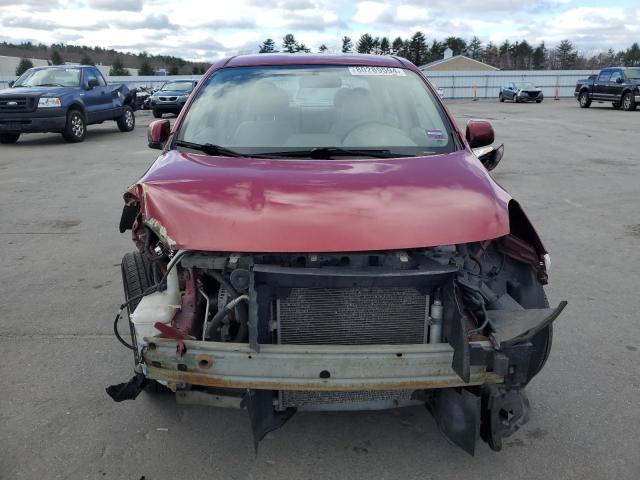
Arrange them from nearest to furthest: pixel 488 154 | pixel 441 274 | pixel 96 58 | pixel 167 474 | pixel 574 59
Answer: pixel 441 274
pixel 167 474
pixel 488 154
pixel 574 59
pixel 96 58

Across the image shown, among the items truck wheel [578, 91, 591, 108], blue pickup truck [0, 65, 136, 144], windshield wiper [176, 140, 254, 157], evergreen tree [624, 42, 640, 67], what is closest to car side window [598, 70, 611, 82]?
truck wheel [578, 91, 591, 108]

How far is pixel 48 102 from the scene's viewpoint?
1387 centimetres

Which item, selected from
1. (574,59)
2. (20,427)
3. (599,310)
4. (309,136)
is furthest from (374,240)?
(574,59)

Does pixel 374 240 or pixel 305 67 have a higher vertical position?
pixel 305 67

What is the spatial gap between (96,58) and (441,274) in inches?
4684

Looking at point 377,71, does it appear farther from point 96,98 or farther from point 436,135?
point 96,98

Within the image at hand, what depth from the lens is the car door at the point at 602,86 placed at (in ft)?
87.2

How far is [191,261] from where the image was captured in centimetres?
253

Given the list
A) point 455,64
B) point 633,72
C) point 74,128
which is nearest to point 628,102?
point 633,72

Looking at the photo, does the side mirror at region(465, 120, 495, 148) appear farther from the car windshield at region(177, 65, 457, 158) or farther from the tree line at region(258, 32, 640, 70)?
the tree line at region(258, 32, 640, 70)

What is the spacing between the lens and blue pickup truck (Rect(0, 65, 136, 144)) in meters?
13.8

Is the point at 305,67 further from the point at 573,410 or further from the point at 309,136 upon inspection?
the point at 573,410

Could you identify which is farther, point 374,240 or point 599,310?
point 599,310

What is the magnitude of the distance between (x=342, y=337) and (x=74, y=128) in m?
14.4
